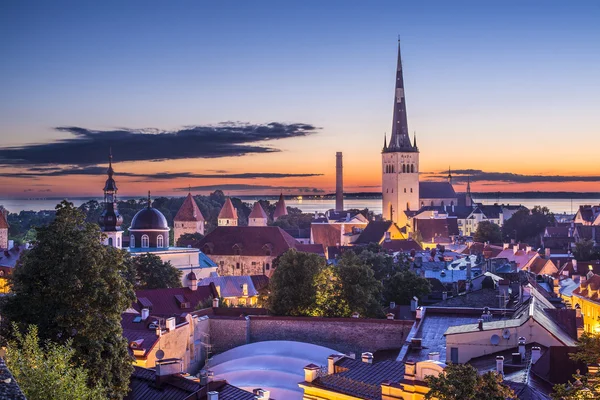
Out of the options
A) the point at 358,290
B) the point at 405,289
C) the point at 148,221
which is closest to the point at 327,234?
the point at 148,221

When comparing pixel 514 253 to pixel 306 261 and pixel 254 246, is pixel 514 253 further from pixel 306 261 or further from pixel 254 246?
pixel 306 261

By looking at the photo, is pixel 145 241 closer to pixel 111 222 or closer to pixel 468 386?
pixel 111 222

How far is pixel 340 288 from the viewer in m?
38.5

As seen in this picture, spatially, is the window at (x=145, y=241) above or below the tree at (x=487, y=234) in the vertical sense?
above

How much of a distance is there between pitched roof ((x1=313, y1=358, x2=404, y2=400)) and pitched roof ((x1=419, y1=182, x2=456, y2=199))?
131326 mm

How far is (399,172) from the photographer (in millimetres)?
132750

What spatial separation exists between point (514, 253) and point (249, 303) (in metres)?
25.2

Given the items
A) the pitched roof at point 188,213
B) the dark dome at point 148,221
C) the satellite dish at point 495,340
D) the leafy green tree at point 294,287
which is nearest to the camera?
the satellite dish at point 495,340

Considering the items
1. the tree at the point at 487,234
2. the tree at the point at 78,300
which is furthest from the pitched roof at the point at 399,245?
the tree at the point at 78,300

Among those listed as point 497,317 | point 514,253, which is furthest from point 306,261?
point 514,253

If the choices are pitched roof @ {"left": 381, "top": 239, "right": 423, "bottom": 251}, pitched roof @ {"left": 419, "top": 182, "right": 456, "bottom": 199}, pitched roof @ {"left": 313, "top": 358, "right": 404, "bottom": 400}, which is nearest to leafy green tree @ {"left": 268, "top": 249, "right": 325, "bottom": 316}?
pitched roof @ {"left": 313, "top": 358, "right": 404, "bottom": 400}

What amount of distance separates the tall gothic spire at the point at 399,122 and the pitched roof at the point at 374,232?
34001 millimetres

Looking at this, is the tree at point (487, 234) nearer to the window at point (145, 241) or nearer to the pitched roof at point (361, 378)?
the window at point (145, 241)

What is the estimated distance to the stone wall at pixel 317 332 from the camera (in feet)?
107
